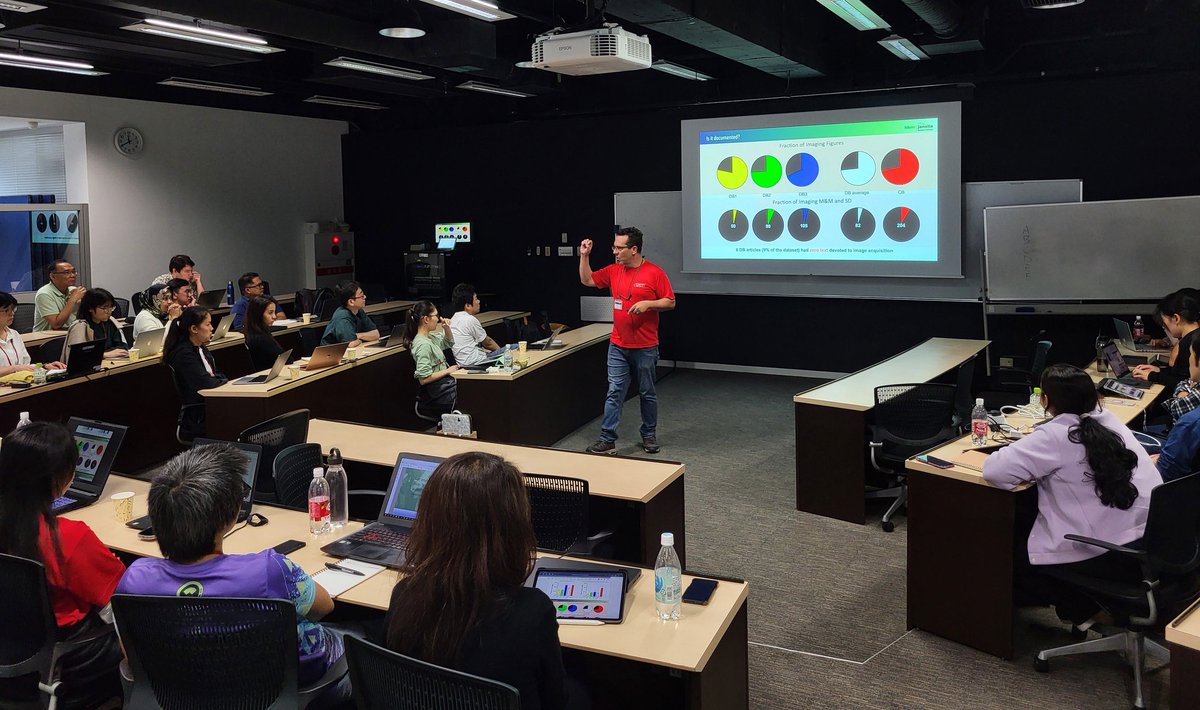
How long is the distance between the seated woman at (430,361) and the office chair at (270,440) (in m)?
2.41

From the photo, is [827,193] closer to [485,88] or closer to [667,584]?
[485,88]

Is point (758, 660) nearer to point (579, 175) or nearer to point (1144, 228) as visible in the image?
point (1144, 228)

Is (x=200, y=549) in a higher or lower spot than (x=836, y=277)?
lower

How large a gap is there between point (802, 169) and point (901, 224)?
3.83 ft

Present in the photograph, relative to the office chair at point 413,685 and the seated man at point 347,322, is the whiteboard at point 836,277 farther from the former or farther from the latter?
the office chair at point 413,685

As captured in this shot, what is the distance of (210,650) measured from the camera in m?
2.37

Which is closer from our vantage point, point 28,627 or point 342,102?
point 28,627

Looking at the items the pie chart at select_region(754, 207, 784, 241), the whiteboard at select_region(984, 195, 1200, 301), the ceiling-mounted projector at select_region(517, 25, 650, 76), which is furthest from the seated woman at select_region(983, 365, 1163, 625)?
the pie chart at select_region(754, 207, 784, 241)

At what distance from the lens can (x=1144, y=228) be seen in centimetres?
779

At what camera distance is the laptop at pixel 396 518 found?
3.30m

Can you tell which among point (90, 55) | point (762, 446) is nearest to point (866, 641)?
point (762, 446)

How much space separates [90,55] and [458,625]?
8858mm

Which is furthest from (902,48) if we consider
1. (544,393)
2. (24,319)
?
(24,319)

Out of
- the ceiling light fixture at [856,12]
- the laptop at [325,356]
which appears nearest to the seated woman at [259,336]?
the laptop at [325,356]
